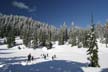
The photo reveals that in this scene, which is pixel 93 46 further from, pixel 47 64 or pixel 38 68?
pixel 38 68

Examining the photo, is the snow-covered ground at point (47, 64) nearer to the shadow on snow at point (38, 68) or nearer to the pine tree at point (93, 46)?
the shadow on snow at point (38, 68)

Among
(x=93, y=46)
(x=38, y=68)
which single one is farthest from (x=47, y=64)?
(x=93, y=46)

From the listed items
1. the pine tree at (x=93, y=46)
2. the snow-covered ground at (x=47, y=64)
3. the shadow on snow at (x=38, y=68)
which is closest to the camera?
the shadow on snow at (x=38, y=68)

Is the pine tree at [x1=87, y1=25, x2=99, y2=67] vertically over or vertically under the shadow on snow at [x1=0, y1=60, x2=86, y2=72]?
over

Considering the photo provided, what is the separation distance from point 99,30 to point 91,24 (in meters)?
134

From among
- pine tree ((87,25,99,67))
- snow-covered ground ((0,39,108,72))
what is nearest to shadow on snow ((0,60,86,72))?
snow-covered ground ((0,39,108,72))

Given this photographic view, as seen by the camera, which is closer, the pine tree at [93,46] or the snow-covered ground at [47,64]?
the snow-covered ground at [47,64]

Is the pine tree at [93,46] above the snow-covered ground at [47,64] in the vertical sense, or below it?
above

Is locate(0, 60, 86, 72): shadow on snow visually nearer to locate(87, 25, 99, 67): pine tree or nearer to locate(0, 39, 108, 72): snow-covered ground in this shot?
locate(0, 39, 108, 72): snow-covered ground

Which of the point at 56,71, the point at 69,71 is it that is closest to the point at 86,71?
the point at 69,71

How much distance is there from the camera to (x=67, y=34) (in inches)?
6978

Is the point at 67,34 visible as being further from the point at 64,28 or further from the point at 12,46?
the point at 12,46

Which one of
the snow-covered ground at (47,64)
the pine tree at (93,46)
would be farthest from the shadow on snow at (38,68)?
the pine tree at (93,46)

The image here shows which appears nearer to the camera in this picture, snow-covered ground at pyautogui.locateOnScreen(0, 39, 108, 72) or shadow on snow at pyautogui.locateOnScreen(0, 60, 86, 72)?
shadow on snow at pyautogui.locateOnScreen(0, 60, 86, 72)
